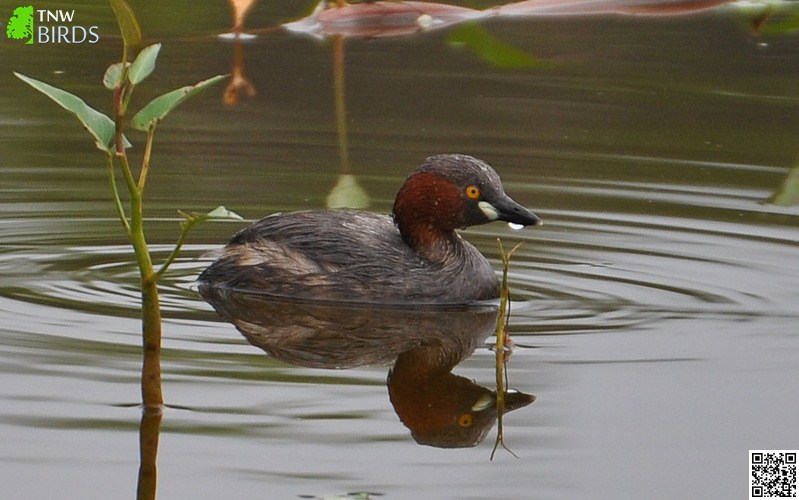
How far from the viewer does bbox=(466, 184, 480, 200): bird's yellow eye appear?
24.4 ft

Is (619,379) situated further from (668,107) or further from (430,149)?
(668,107)

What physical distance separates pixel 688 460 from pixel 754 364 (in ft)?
4.10

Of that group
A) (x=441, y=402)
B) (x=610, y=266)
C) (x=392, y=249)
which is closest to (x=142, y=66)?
(x=441, y=402)

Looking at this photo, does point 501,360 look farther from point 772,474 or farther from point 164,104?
point 164,104

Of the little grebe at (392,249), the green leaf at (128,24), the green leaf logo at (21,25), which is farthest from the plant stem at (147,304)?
the green leaf logo at (21,25)

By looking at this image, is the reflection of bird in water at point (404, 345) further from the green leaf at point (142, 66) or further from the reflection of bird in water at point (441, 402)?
the green leaf at point (142, 66)

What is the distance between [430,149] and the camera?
10.3 m

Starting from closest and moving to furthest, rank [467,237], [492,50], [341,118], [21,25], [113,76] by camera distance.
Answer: [492,50] → [113,76] → [341,118] → [467,237] → [21,25]

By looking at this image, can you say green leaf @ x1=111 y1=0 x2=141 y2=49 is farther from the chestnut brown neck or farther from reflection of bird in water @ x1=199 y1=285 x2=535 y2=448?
the chestnut brown neck

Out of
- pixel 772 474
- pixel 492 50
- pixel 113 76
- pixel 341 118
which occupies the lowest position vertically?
pixel 772 474

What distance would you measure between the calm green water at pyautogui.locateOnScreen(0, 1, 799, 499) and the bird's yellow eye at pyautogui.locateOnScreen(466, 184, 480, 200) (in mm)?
451

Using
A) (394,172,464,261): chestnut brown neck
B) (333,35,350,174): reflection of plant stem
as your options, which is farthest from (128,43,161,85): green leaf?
(394,172,464,261): chestnut brown neck

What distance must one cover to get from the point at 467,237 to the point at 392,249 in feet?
4.27

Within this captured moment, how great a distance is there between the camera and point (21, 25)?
43.5ft
